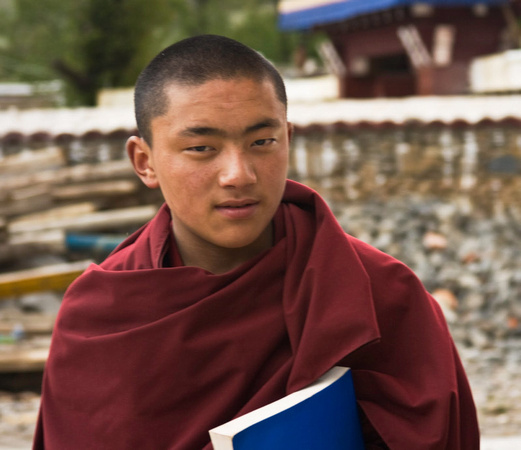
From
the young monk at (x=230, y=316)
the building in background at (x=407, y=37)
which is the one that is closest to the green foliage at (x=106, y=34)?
the building in background at (x=407, y=37)

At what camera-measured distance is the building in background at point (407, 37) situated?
11.6m

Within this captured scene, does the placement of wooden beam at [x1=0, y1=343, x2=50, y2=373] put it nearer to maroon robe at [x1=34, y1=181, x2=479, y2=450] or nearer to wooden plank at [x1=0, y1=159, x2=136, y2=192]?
wooden plank at [x1=0, y1=159, x2=136, y2=192]

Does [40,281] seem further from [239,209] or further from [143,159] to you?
[239,209]

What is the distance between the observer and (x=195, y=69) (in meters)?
1.49

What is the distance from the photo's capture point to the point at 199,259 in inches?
65.3

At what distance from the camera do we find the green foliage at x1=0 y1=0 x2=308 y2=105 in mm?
14570

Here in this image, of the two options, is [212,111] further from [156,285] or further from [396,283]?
[396,283]

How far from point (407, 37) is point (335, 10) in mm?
1717

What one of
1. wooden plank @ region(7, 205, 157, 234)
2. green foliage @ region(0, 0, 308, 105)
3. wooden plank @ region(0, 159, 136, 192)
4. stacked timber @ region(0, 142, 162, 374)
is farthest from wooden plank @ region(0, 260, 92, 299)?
green foliage @ region(0, 0, 308, 105)

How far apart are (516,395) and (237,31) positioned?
69.7 ft

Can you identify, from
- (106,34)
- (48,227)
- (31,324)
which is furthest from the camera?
(106,34)

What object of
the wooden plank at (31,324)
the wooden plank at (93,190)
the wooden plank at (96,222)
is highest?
the wooden plank at (93,190)

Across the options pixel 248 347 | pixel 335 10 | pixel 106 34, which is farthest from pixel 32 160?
pixel 106 34

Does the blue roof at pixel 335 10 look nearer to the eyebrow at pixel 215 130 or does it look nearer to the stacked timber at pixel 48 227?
the stacked timber at pixel 48 227
